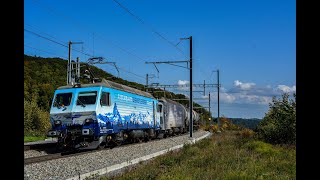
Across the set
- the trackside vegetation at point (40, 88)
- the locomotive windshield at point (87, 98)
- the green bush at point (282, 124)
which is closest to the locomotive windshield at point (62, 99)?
the locomotive windshield at point (87, 98)

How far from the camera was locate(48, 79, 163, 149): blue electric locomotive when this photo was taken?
59.8 ft

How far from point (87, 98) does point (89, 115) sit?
3.32 feet

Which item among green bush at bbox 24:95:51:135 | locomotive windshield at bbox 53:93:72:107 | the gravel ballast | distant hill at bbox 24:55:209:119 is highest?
distant hill at bbox 24:55:209:119

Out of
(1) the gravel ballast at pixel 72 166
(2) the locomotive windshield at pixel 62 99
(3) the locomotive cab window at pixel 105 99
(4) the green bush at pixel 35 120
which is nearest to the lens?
(1) the gravel ballast at pixel 72 166

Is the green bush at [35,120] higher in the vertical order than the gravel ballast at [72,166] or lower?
higher

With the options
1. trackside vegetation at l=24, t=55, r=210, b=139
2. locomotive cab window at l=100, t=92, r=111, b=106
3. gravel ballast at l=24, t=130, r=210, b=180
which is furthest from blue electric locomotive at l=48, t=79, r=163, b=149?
trackside vegetation at l=24, t=55, r=210, b=139

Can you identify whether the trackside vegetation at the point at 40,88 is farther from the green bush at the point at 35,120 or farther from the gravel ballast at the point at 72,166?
the gravel ballast at the point at 72,166

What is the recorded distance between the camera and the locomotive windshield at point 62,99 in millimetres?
19141

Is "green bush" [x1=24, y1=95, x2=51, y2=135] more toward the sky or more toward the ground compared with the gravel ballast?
more toward the sky

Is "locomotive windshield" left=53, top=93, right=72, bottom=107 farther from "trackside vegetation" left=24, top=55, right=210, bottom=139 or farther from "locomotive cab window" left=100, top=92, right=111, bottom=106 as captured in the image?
"trackside vegetation" left=24, top=55, right=210, bottom=139

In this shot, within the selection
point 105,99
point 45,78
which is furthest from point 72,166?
point 45,78

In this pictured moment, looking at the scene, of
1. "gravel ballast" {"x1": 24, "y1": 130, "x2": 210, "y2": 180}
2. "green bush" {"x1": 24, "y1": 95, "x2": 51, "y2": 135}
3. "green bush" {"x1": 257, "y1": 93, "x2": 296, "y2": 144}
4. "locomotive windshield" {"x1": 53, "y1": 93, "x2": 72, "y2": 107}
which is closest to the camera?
"gravel ballast" {"x1": 24, "y1": 130, "x2": 210, "y2": 180}
